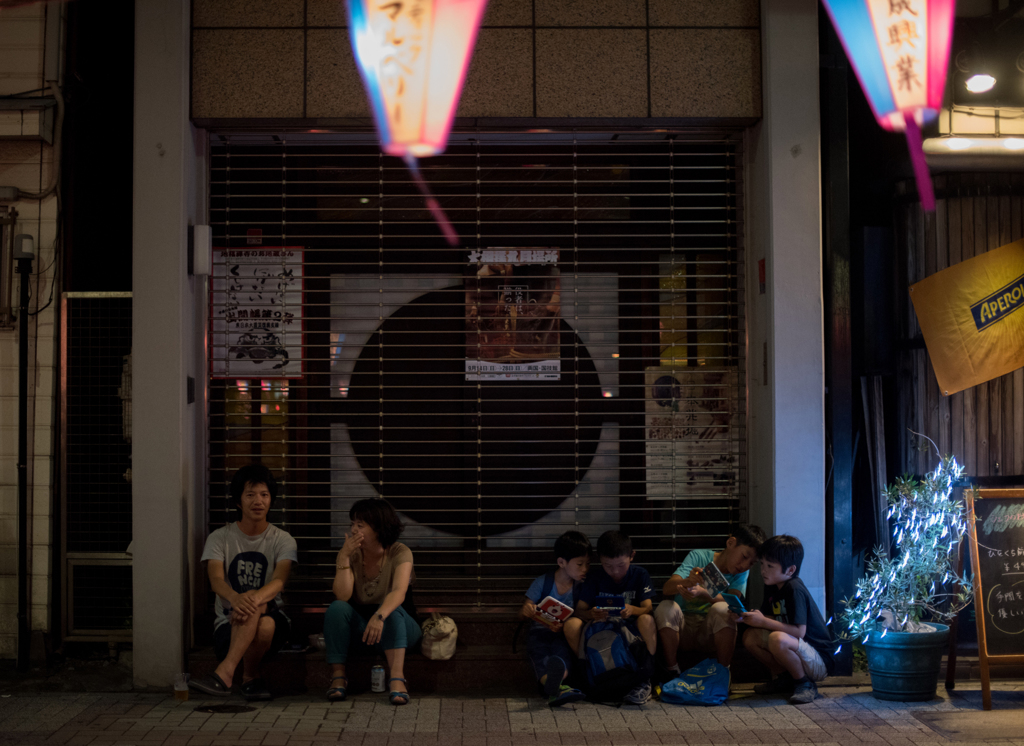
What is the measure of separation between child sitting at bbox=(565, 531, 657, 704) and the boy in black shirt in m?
0.65

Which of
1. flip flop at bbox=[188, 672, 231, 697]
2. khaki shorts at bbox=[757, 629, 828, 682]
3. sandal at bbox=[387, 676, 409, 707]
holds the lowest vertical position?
sandal at bbox=[387, 676, 409, 707]


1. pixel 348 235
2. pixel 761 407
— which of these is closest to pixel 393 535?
pixel 348 235

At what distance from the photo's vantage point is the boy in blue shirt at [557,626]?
5684 millimetres

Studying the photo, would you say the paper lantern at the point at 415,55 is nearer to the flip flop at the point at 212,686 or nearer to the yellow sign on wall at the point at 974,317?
the flip flop at the point at 212,686

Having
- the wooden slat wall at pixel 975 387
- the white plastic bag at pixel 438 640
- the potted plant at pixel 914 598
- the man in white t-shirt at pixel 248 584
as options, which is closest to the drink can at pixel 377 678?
the white plastic bag at pixel 438 640

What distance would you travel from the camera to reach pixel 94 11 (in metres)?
7.12

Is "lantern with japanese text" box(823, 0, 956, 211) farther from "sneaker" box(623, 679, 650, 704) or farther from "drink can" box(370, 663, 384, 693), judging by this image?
"drink can" box(370, 663, 384, 693)

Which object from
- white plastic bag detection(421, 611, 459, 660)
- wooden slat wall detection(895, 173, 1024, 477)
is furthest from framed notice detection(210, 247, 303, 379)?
wooden slat wall detection(895, 173, 1024, 477)

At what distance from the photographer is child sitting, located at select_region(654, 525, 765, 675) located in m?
5.91

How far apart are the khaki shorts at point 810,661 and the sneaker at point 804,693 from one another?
0.05 metres

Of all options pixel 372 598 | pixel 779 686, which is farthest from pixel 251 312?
pixel 779 686

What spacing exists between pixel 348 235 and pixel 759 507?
3743 millimetres

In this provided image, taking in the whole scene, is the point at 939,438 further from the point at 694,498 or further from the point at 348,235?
the point at 348,235

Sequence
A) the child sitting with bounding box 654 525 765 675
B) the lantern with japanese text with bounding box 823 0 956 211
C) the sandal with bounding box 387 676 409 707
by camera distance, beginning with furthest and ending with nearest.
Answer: the child sitting with bounding box 654 525 765 675 → the sandal with bounding box 387 676 409 707 → the lantern with japanese text with bounding box 823 0 956 211
